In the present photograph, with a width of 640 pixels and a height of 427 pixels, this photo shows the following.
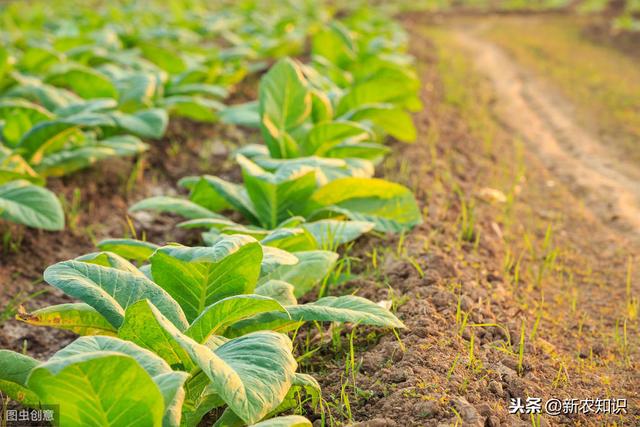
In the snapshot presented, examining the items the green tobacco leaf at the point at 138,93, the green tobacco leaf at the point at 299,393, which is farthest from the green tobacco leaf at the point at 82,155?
the green tobacco leaf at the point at 299,393

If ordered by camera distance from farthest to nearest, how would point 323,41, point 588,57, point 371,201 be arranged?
point 588,57, point 323,41, point 371,201

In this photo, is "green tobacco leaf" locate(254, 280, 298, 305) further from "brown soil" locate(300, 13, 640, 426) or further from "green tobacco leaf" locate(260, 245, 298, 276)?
"brown soil" locate(300, 13, 640, 426)

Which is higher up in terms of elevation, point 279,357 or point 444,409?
point 279,357

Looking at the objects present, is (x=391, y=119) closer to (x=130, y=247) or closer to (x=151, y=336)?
(x=130, y=247)

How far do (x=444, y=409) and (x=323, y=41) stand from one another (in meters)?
4.34

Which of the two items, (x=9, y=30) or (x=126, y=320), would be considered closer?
(x=126, y=320)

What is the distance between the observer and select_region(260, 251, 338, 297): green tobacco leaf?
7.32ft

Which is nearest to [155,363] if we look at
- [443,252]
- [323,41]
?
[443,252]

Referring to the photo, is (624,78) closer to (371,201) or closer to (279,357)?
(371,201)

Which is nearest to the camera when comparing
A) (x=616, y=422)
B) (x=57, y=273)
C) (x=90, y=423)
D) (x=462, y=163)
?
(x=90, y=423)

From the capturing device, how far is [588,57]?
8531 millimetres

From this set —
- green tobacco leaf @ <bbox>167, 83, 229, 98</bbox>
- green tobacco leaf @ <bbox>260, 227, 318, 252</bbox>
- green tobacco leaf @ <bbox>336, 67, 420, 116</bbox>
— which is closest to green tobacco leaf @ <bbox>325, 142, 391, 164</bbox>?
green tobacco leaf @ <bbox>336, 67, 420, 116</bbox>

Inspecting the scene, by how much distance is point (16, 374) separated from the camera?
5.62 ft

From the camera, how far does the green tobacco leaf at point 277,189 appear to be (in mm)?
2605
